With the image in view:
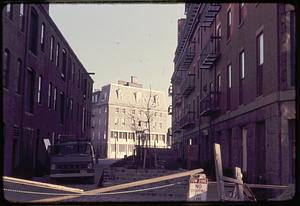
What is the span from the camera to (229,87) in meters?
10.9

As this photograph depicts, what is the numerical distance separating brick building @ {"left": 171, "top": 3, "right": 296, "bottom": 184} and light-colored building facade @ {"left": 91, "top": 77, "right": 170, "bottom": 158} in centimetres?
70

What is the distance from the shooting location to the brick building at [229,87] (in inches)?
356

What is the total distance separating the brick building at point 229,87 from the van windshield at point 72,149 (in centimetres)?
449

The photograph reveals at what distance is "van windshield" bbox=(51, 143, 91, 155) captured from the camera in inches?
596

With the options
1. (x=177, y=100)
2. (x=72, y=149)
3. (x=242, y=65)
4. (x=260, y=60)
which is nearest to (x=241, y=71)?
(x=242, y=65)

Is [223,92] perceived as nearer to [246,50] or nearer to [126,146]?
[246,50]

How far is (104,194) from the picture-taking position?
616 cm

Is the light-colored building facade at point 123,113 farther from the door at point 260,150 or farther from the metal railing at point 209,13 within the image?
the door at point 260,150

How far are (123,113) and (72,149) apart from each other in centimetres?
645

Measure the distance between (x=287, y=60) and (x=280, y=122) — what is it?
123 centimetres

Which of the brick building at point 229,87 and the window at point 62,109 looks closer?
the brick building at point 229,87

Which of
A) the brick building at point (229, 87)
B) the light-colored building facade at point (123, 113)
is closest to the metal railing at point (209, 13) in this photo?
the brick building at point (229, 87)

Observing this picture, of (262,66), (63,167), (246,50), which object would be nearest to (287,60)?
(262,66)

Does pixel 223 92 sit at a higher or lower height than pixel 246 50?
Result: lower
